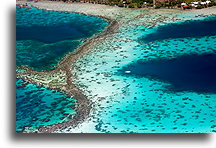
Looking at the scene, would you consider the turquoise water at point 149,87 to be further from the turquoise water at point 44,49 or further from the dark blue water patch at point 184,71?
the turquoise water at point 44,49

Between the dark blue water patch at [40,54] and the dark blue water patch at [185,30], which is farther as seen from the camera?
the dark blue water patch at [185,30]

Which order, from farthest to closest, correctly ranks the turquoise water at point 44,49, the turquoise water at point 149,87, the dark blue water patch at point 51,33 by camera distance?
the dark blue water patch at point 51,33 → the turquoise water at point 44,49 → the turquoise water at point 149,87

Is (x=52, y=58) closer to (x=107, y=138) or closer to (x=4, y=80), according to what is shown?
(x=4, y=80)

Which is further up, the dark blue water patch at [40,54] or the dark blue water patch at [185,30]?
the dark blue water patch at [185,30]

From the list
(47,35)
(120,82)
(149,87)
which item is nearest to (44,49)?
(47,35)

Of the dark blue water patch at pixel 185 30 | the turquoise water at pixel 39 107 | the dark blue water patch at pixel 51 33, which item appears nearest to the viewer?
the turquoise water at pixel 39 107

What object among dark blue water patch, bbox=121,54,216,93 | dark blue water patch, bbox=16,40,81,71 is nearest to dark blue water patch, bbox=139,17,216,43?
dark blue water patch, bbox=121,54,216,93

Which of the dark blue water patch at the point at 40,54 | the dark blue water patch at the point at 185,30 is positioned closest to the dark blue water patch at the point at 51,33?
the dark blue water patch at the point at 40,54

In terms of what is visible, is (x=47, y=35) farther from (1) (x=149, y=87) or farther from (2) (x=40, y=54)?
(1) (x=149, y=87)
